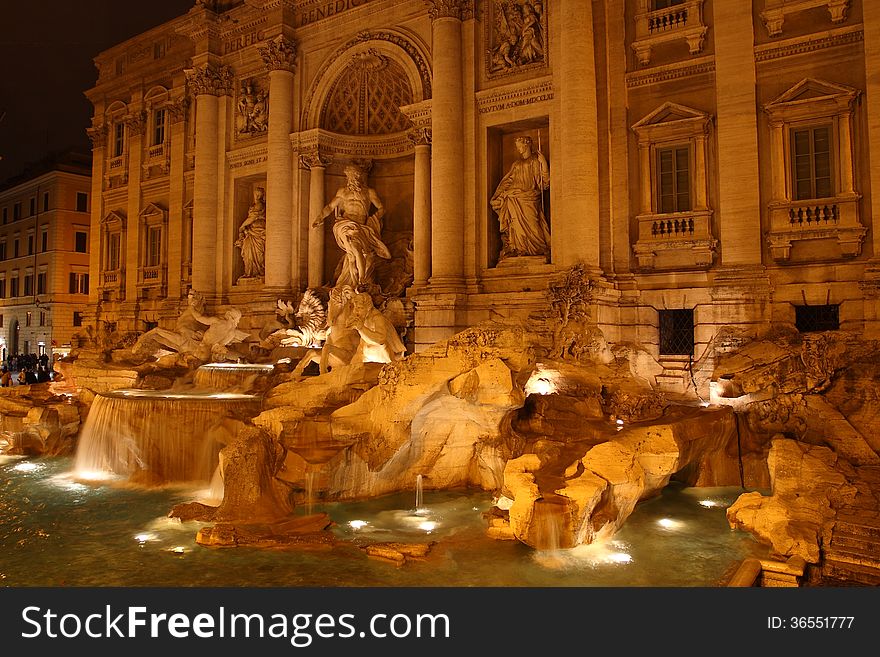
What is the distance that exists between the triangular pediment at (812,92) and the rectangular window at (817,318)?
3.81 m

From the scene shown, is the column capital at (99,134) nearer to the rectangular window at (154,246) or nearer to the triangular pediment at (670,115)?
the rectangular window at (154,246)

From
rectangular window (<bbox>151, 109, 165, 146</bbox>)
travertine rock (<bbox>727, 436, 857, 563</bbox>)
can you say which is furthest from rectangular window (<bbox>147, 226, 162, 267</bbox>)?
travertine rock (<bbox>727, 436, 857, 563</bbox>)

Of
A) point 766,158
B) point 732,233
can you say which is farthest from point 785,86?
point 732,233

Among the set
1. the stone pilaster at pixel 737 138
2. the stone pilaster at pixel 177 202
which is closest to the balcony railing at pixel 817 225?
the stone pilaster at pixel 737 138

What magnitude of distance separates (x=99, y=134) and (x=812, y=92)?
23.7m

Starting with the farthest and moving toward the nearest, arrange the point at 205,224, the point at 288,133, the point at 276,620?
the point at 205,224, the point at 288,133, the point at 276,620

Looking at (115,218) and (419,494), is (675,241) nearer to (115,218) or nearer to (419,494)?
(419,494)

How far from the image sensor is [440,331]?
14.4m

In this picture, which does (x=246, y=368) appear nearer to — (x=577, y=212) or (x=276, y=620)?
(x=577, y=212)

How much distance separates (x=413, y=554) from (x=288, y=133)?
47.9 feet

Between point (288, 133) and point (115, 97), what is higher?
point (115, 97)

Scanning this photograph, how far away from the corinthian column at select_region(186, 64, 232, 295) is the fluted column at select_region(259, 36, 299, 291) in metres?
2.68

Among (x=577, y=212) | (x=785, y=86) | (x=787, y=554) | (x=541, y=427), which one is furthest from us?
(x=577, y=212)

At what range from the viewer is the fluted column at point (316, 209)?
59.5ft
